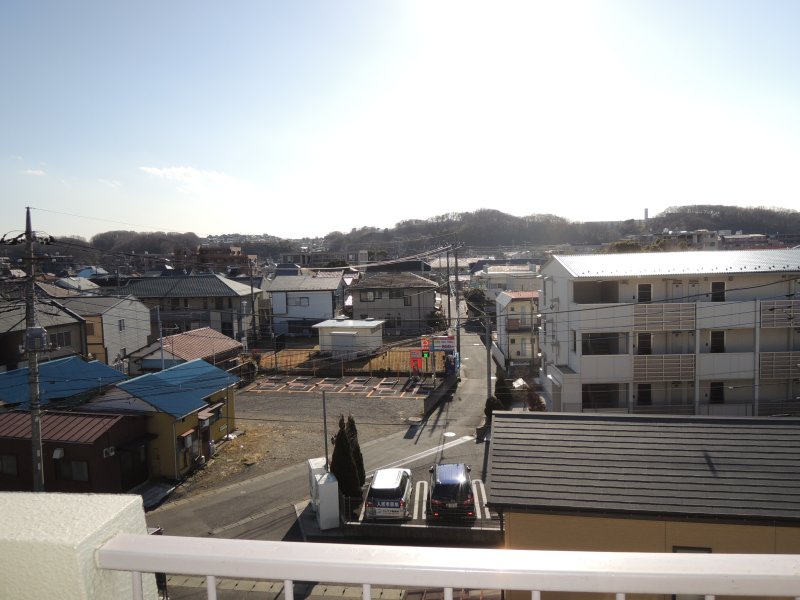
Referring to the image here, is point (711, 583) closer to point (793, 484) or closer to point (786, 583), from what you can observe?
point (786, 583)

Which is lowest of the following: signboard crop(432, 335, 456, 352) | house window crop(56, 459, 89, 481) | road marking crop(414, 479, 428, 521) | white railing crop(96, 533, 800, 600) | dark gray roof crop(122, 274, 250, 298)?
road marking crop(414, 479, 428, 521)

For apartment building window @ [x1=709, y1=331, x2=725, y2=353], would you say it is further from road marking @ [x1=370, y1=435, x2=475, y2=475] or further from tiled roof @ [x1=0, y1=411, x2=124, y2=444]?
tiled roof @ [x1=0, y1=411, x2=124, y2=444]

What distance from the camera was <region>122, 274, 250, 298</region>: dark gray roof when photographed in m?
26.0

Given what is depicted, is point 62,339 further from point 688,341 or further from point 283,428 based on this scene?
point 688,341

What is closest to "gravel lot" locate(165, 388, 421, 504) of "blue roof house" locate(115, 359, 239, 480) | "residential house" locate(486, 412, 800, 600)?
"blue roof house" locate(115, 359, 239, 480)

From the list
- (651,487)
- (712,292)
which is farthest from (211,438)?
(712,292)

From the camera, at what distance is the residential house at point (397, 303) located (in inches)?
1074

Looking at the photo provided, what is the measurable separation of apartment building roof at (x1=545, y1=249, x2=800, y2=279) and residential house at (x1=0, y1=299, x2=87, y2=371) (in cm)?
1422

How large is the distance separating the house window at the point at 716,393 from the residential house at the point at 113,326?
17.6 meters

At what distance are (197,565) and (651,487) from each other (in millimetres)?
5440

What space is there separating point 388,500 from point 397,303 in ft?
61.2

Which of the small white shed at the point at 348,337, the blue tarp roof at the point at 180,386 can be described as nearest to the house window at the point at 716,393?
the blue tarp roof at the point at 180,386

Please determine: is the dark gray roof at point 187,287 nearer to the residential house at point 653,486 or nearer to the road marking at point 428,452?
the road marking at point 428,452

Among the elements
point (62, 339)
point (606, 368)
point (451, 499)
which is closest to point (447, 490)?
point (451, 499)
